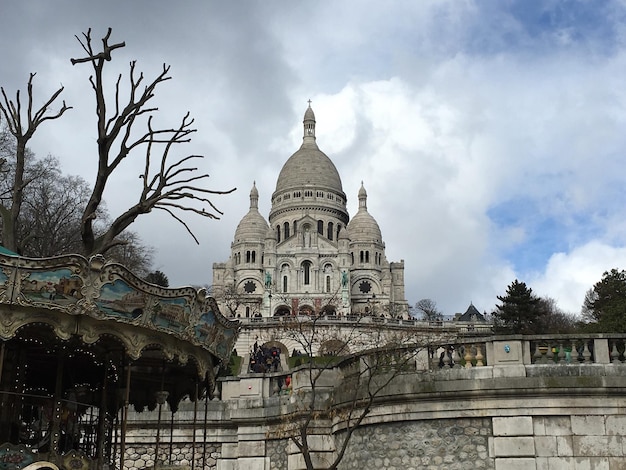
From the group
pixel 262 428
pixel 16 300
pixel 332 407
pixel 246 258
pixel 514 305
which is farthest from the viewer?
pixel 246 258

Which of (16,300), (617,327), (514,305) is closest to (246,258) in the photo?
(514,305)

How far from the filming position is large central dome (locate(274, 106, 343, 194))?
14562 centimetres

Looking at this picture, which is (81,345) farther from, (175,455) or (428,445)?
(175,455)

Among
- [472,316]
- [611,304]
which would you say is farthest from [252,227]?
[611,304]

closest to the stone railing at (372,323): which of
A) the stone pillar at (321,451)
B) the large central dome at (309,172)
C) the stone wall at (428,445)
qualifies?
the stone pillar at (321,451)

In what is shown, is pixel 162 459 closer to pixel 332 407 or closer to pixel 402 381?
pixel 332 407

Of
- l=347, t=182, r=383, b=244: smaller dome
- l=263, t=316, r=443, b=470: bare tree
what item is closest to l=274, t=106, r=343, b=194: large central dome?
l=347, t=182, r=383, b=244: smaller dome

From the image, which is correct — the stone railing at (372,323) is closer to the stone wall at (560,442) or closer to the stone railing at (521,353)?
the stone railing at (521,353)

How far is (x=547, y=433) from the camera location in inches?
656

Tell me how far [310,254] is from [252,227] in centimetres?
1248

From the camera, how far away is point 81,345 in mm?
15758

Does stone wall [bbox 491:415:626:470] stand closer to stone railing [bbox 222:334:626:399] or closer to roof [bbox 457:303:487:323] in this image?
stone railing [bbox 222:334:626:399]

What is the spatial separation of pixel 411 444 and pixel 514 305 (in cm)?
5730

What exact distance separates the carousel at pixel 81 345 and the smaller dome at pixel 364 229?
119015 millimetres
